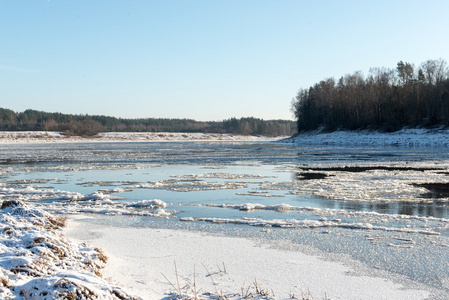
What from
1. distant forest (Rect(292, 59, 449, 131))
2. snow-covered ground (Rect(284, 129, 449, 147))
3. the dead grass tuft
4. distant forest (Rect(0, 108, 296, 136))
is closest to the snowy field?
the dead grass tuft

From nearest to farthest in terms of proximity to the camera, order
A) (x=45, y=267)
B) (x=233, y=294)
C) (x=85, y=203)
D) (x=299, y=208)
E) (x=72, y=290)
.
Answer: (x=72, y=290) < (x=233, y=294) < (x=45, y=267) < (x=299, y=208) < (x=85, y=203)

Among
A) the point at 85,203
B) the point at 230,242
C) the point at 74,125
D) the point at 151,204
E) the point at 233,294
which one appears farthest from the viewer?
the point at 74,125

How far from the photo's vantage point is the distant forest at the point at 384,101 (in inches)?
2437

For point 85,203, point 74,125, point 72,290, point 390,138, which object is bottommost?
point 85,203

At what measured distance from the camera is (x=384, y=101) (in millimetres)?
68125

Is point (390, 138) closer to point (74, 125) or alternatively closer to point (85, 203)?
point (85, 203)

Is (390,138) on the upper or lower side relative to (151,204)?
A: upper

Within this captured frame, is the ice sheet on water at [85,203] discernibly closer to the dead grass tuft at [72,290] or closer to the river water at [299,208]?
the river water at [299,208]

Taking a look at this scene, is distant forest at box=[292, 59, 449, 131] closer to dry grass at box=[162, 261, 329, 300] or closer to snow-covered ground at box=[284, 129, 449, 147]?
snow-covered ground at box=[284, 129, 449, 147]

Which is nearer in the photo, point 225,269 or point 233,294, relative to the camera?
point 233,294

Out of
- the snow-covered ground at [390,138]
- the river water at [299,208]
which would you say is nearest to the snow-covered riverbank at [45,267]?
the river water at [299,208]

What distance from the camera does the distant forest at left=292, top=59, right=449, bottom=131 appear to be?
203ft

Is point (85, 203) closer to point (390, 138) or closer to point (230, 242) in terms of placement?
point (230, 242)

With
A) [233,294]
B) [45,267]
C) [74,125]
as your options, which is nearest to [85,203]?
[45,267]
